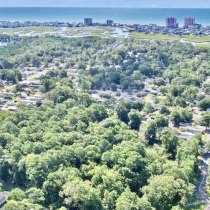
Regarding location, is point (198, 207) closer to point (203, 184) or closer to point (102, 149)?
point (203, 184)

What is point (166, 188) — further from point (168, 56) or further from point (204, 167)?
point (168, 56)

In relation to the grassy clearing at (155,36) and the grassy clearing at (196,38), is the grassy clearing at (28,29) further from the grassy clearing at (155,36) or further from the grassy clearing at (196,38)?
the grassy clearing at (196,38)

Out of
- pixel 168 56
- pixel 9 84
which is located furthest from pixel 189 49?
pixel 9 84

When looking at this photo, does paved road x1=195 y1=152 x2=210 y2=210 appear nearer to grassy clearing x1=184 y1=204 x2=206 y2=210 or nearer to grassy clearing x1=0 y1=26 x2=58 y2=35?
grassy clearing x1=184 y1=204 x2=206 y2=210

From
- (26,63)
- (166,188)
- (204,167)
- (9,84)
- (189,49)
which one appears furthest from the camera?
(189,49)

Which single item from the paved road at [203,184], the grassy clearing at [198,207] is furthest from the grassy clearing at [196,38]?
the grassy clearing at [198,207]

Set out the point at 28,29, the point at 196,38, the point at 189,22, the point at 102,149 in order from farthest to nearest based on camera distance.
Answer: the point at 189,22
the point at 28,29
the point at 196,38
the point at 102,149

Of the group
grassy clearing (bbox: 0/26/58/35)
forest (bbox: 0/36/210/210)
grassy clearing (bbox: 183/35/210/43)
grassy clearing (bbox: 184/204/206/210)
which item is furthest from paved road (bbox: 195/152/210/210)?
grassy clearing (bbox: 0/26/58/35)

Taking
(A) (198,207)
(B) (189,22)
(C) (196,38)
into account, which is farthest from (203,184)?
(B) (189,22)
